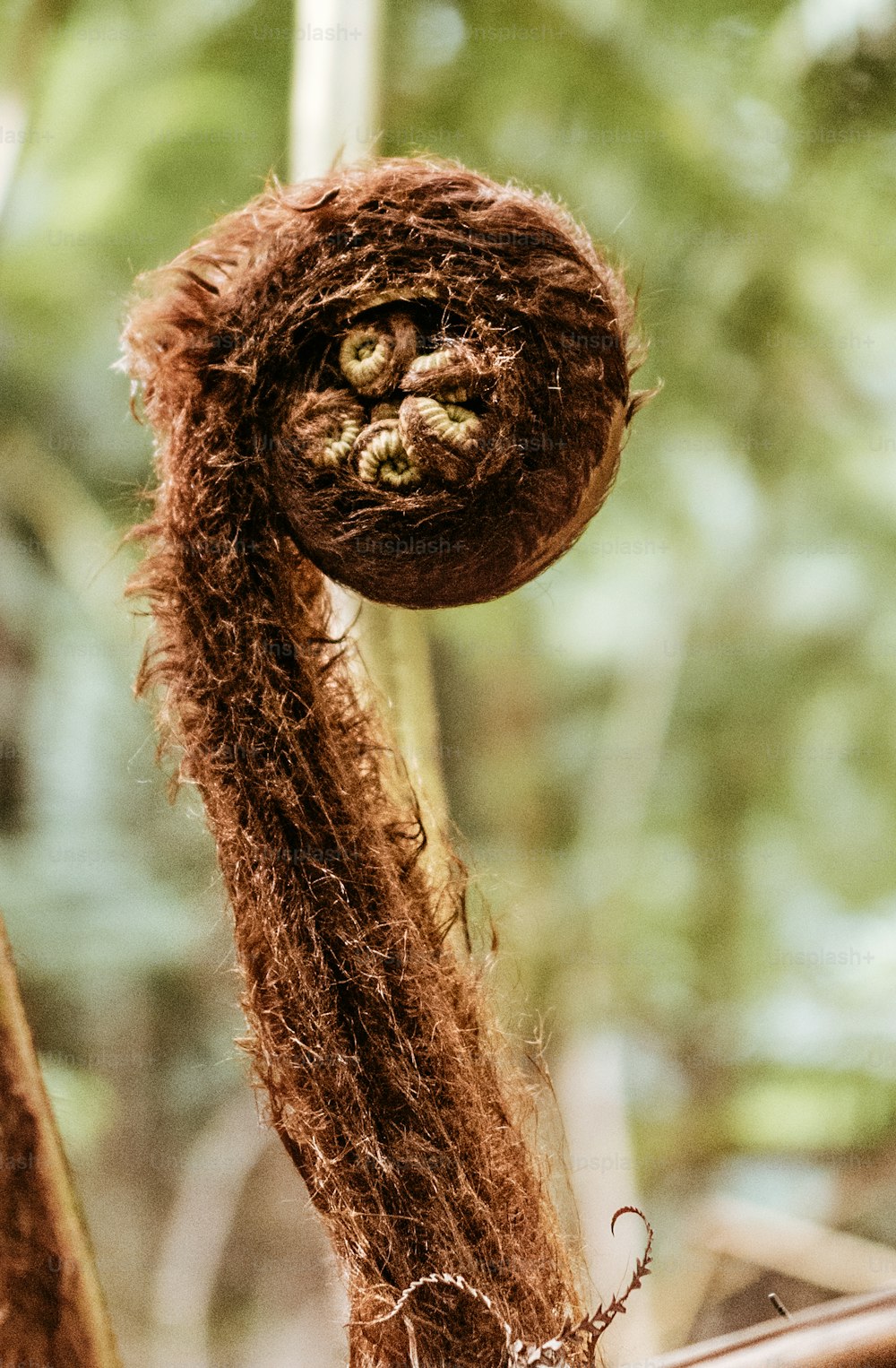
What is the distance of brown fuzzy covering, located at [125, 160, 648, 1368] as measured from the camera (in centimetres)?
54

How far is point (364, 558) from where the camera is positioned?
552mm

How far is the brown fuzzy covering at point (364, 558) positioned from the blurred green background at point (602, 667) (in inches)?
36.2

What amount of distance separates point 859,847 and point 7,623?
1.33 metres

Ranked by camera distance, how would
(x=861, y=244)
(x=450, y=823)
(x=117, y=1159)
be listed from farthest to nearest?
1. (x=861, y=244)
2. (x=117, y=1159)
3. (x=450, y=823)

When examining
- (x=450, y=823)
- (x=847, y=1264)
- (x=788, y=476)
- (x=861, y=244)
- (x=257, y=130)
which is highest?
(x=257, y=130)

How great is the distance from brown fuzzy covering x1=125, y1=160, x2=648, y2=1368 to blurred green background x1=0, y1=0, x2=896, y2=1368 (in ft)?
3.02

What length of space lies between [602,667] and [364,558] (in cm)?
133

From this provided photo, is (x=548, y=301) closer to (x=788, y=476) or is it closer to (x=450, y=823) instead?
(x=450, y=823)

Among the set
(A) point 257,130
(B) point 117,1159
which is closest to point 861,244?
(A) point 257,130

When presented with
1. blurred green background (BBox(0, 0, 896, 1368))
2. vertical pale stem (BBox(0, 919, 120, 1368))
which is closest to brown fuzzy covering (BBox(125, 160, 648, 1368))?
vertical pale stem (BBox(0, 919, 120, 1368))

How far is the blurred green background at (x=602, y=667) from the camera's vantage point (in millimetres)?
1588

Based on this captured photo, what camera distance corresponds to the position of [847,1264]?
4.54ft

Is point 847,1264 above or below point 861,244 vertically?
below

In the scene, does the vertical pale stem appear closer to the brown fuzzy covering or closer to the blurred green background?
the brown fuzzy covering
